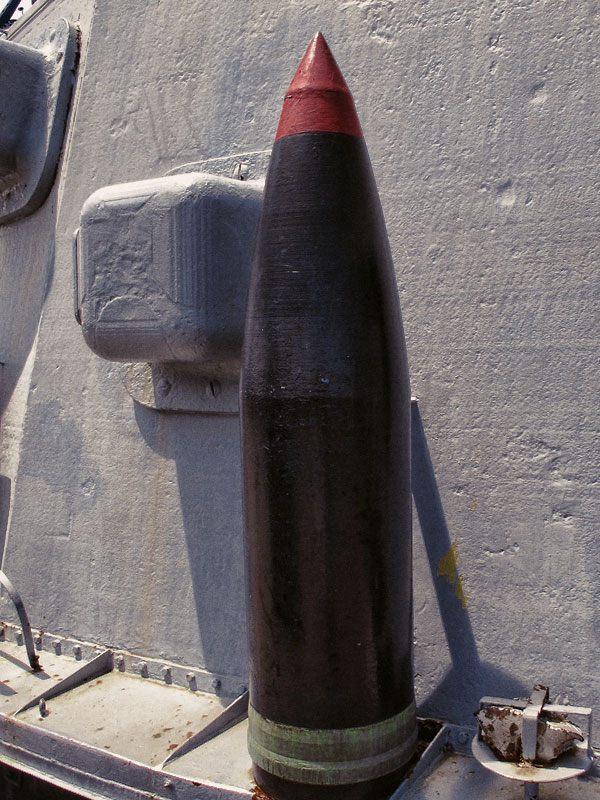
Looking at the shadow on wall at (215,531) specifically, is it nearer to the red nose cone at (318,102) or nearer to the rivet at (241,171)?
the rivet at (241,171)

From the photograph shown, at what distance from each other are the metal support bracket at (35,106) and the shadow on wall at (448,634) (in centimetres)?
182

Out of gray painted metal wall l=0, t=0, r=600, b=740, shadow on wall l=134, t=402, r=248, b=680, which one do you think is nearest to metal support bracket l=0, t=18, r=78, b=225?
gray painted metal wall l=0, t=0, r=600, b=740

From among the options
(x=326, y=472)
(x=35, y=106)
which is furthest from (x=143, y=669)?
(x=35, y=106)

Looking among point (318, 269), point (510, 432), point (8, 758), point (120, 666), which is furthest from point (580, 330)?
point (8, 758)

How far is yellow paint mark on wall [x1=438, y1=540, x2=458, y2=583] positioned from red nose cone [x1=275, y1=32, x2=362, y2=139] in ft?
3.26

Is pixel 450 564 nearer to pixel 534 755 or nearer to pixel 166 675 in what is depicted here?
pixel 534 755

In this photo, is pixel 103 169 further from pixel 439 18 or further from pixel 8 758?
pixel 8 758

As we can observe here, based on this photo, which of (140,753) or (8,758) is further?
(8,758)

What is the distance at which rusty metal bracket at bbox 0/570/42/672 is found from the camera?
2434mm

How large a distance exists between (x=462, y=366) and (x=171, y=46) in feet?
4.74

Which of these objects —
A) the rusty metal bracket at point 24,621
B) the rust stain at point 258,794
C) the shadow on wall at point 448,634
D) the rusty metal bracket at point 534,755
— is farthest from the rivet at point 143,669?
the rusty metal bracket at point 534,755

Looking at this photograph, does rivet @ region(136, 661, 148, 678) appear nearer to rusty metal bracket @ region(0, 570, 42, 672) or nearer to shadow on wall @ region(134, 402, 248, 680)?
shadow on wall @ region(134, 402, 248, 680)

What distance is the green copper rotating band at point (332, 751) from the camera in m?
1.73

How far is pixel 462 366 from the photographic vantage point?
2088 millimetres
